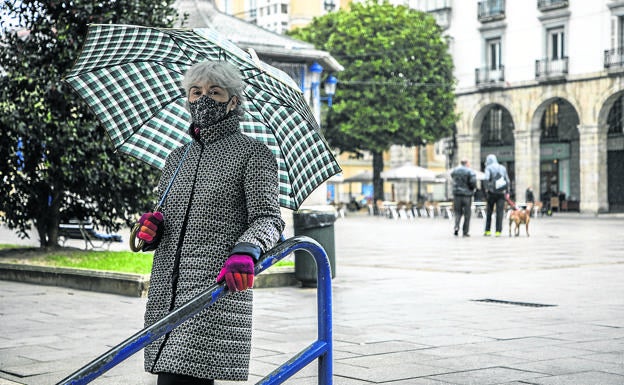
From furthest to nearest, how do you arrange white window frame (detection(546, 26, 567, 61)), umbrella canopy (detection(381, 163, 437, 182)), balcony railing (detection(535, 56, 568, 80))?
white window frame (detection(546, 26, 567, 61)) → balcony railing (detection(535, 56, 568, 80)) → umbrella canopy (detection(381, 163, 437, 182))

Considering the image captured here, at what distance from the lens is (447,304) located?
33.3 ft

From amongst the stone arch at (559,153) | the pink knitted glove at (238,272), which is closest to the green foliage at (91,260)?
the pink knitted glove at (238,272)

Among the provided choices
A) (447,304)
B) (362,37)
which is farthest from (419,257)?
(362,37)

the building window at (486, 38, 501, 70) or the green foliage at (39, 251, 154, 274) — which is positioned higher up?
the building window at (486, 38, 501, 70)

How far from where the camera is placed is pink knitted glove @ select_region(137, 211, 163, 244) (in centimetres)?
390

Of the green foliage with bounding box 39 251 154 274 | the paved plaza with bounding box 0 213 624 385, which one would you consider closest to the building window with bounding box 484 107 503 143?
the paved plaza with bounding box 0 213 624 385

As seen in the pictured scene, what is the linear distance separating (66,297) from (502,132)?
151 feet

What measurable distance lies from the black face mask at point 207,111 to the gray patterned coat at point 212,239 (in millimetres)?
36

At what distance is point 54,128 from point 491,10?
40.6 m

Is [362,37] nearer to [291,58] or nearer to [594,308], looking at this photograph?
[291,58]

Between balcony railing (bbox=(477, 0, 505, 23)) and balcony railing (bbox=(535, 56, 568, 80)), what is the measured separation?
3.78 m

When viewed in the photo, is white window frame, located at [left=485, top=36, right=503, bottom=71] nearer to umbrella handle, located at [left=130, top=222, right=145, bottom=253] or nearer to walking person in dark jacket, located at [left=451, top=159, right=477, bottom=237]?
walking person in dark jacket, located at [left=451, top=159, right=477, bottom=237]

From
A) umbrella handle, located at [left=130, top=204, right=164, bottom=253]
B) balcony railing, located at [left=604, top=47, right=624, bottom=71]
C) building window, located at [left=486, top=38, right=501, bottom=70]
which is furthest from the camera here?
building window, located at [left=486, top=38, right=501, bottom=70]

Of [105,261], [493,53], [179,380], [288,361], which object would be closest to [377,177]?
[493,53]
